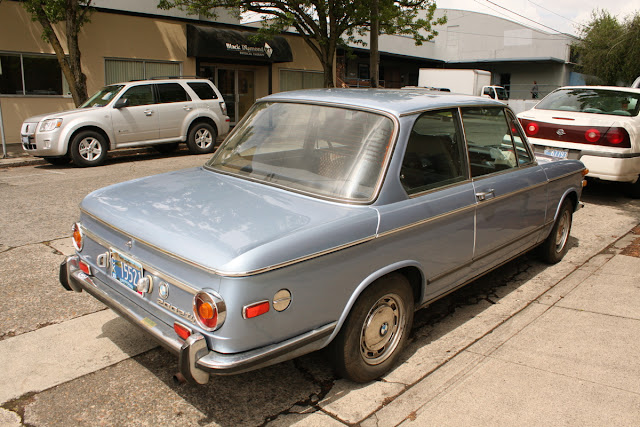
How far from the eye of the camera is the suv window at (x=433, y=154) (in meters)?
3.50

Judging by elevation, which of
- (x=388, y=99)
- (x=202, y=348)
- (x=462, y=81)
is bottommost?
(x=202, y=348)

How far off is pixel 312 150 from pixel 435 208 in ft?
2.98

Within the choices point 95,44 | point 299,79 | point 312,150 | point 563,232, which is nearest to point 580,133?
point 563,232

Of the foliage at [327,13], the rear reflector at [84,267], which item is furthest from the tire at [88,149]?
the rear reflector at [84,267]

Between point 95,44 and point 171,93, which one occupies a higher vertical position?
point 95,44

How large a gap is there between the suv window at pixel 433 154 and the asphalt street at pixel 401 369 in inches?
48.0

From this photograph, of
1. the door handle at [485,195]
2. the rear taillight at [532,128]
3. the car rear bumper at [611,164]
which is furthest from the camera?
the rear taillight at [532,128]

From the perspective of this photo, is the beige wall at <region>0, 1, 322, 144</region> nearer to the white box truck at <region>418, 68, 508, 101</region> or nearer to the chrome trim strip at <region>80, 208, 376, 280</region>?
the chrome trim strip at <region>80, 208, 376, 280</region>

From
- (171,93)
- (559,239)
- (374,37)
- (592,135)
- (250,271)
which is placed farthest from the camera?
(374,37)

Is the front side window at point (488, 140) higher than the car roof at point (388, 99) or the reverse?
the reverse

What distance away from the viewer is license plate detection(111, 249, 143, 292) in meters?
3.01

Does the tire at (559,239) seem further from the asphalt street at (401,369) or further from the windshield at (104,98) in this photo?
the windshield at (104,98)

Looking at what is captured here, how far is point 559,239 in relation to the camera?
18.6 feet

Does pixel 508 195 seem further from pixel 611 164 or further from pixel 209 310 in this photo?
pixel 611 164
